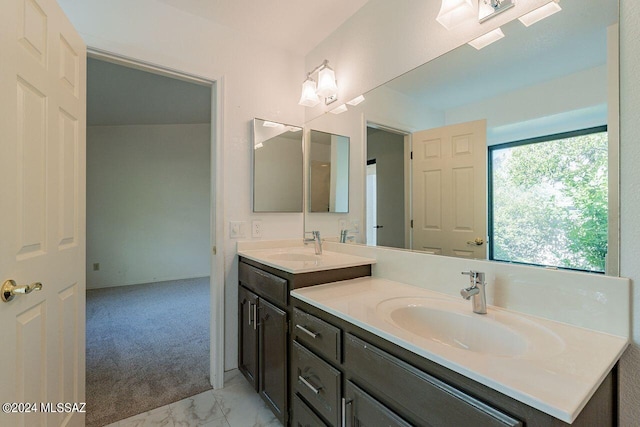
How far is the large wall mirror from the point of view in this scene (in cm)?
91

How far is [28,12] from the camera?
3.29 ft

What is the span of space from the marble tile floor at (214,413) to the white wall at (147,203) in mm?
3617

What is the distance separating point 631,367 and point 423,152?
1058 mm

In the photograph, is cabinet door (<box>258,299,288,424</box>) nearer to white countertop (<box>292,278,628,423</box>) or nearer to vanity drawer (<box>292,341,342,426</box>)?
vanity drawer (<box>292,341,342,426</box>)

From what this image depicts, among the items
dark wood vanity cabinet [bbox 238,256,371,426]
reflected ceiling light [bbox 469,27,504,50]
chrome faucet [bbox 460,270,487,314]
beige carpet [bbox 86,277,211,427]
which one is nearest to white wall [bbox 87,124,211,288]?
beige carpet [bbox 86,277,211,427]

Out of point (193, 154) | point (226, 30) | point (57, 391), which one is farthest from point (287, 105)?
A: point (193, 154)

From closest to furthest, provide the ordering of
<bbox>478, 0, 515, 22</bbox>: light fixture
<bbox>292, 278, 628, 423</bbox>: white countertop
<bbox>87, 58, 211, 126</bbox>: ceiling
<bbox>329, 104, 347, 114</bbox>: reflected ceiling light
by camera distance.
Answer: <bbox>292, 278, 628, 423</bbox>: white countertop → <bbox>478, 0, 515, 22</bbox>: light fixture → <bbox>329, 104, 347, 114</bbox>: reflected ceiling light → <bbox>87, 58, 211, 126</bbox>: ceiling

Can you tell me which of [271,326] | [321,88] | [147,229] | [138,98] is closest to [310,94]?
[321,88]

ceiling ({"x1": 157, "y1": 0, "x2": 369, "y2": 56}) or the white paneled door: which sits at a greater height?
ceiling ({"x1": 157, "y1": 0, "x2": 369, "y2": 56})

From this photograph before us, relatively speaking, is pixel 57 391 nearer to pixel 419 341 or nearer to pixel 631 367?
pixel 419 341

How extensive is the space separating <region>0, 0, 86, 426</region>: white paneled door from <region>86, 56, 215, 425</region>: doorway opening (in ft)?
2.48

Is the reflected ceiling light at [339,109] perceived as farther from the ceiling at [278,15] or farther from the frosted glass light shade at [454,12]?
the frosted glass light shade at [454,12]

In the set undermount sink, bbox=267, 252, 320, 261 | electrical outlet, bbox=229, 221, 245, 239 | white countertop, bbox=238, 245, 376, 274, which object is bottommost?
undermount sink, bbox=267, 252, 320, 261

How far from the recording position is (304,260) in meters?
1.91
